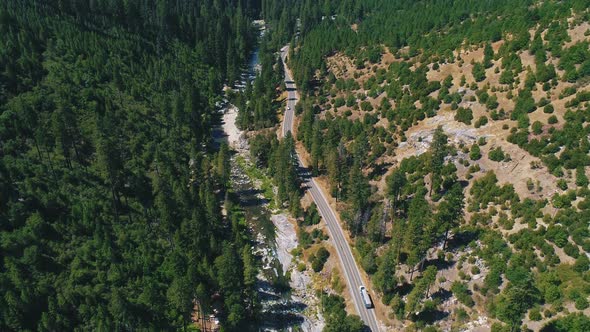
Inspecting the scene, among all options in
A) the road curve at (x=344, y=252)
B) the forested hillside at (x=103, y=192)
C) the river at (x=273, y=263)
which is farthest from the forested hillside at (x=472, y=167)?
the forested hillside at (x=103, y=192)

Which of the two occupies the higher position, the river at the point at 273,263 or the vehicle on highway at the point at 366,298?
the vehicle on highway at the point at 366,298

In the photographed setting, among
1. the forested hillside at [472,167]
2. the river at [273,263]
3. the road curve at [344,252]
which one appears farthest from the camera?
the river at [273,263]

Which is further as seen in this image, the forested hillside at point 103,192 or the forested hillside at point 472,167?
the forested hillside at point 103,192

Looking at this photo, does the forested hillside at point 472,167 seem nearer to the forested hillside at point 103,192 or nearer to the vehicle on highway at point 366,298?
the vehicle on highway at point 366,298

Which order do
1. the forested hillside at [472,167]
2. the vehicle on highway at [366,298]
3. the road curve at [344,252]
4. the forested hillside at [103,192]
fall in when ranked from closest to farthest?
the forested hillside at [472,167] < the forested hillside at [103,192] < the road curve at [344,252] < the vehicle on highway at [366,298]

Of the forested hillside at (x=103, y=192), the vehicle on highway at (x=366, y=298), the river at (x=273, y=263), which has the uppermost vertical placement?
the forested hillside at (x=103, y=192)

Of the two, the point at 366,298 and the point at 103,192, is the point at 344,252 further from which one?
the point at 103,192
